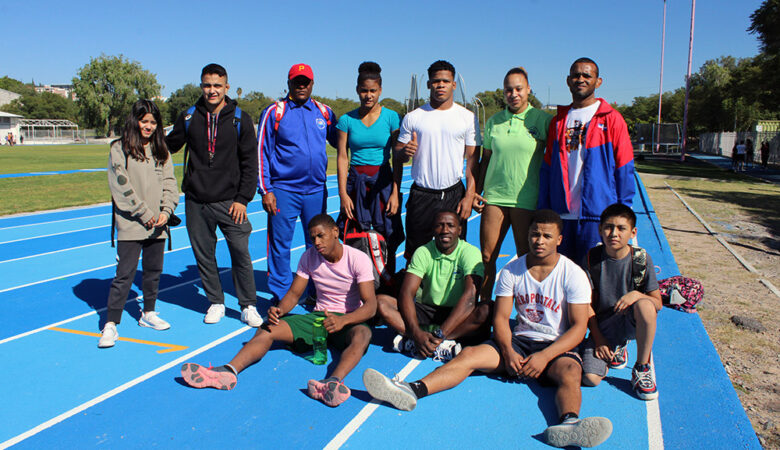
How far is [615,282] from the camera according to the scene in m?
3.73

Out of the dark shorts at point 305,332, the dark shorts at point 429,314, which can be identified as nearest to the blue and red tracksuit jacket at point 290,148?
the dark shorts at point 305,332

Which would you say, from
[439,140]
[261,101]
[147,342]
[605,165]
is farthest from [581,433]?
[261,101]

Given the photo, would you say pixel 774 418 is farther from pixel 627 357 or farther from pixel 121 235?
pixel 121 235

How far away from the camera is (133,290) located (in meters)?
5.99

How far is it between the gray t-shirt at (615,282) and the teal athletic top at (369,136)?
79.5 inches

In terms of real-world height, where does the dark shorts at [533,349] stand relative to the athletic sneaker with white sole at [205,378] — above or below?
above

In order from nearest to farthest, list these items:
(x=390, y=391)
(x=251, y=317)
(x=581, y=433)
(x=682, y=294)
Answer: (x=581, y=433), (x=390, y=391), (x=251, y=317), (x=682, y=294)

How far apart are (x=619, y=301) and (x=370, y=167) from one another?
2.23 m

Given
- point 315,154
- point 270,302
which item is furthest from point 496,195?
point 270,302

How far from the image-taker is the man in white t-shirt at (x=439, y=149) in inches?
172

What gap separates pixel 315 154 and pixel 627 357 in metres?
3.00

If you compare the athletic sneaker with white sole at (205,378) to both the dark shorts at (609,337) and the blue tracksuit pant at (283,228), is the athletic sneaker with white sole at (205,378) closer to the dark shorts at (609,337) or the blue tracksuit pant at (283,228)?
the blue tracksuit pant at (283,228)

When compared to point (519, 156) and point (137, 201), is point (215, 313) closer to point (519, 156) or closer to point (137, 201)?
point (137, 201)

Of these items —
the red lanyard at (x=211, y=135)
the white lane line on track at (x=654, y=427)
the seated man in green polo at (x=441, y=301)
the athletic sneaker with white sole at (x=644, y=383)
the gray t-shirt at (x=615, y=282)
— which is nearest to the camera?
the white lane line on track at (x=654, y=427)
